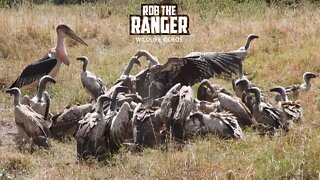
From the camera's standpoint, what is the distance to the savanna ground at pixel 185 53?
4508mm

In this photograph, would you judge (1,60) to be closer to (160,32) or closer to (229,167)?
(160,32)

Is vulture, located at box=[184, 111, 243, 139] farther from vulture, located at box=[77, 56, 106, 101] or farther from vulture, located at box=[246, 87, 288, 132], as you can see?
vulture, located at box=[77, 56, 106, 101]

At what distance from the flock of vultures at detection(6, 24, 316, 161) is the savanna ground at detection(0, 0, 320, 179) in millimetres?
172

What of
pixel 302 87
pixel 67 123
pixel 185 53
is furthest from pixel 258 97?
pixel 185 53

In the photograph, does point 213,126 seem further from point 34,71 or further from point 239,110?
point 34,71

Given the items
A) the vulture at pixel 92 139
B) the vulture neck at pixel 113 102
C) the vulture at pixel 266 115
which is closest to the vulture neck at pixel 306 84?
the vulture at pixel 266 115

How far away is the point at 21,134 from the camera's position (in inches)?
231

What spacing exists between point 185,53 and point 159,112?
409 cm

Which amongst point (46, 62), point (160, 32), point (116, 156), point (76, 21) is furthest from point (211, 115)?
point (76, 21)

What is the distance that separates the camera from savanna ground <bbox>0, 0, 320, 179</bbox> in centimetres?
451

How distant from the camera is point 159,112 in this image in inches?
227

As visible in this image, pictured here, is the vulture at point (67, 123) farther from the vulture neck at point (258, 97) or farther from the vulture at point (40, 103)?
the vulture neck at point (258, 97)

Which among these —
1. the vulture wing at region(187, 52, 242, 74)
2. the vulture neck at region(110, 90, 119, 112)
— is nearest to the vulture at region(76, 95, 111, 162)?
the vulture neck at region(110, 90, 119, 112)

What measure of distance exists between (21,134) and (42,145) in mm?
296
